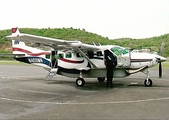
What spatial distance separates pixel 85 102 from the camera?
378 inches

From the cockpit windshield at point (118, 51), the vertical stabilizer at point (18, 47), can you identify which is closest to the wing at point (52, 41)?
the cockpit windshield at point (118, 51)

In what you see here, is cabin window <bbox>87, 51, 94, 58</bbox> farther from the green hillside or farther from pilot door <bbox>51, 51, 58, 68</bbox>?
the green hillside

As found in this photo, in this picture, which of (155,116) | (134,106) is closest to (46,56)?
(134,106)

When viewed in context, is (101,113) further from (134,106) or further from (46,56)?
(46,56)

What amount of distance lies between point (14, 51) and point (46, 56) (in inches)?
108

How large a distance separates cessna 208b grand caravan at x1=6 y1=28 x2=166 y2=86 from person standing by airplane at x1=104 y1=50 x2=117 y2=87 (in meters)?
0.16

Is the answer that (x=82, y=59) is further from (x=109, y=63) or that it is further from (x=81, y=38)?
(x=81, y=38)

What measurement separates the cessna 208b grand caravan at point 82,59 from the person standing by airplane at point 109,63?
6.3 inches

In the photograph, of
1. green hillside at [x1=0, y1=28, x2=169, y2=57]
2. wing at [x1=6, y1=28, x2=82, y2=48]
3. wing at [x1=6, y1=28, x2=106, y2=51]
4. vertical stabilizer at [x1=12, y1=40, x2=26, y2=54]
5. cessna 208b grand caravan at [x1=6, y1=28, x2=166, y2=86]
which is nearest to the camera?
wing at [x1=6, y1=28, x2=106, y2=51]

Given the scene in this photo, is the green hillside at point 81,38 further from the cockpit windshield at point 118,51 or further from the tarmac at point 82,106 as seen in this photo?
the tarmac at point 82,106

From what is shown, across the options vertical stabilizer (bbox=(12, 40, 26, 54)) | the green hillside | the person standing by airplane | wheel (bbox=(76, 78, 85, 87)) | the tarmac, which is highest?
the green hillside

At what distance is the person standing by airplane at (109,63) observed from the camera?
13805 millimetres

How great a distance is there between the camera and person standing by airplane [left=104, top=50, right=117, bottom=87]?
1380cm

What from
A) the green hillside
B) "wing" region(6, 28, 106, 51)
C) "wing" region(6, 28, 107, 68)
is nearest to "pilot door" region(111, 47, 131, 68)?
"wing" region(6, 28, 107, 68)
